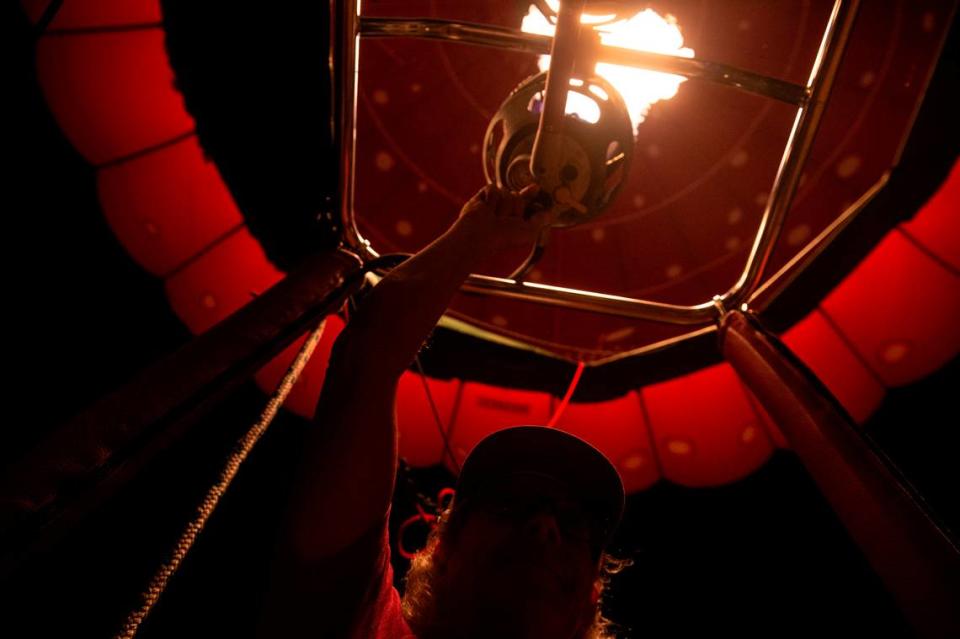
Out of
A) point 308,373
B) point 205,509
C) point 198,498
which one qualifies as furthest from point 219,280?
point 198,498

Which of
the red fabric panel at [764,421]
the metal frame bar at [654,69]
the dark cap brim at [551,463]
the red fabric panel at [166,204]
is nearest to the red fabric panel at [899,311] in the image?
the red fabric panel at [764,421]

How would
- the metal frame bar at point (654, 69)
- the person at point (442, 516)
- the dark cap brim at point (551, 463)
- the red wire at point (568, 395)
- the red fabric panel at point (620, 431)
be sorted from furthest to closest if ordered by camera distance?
the red fabric panel at point (620, 431)
the red wire at point (568, 395)
the dark cap brim at point (551, 463)
the metal frame bar at point (654, 69)
the person at point (442, 516)

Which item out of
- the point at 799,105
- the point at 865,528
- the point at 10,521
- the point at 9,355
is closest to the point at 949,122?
the point at 799,105

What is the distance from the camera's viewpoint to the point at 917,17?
1419 mm

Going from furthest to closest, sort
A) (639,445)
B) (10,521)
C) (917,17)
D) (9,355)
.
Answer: (9,355)
(639,445)
(917,17)
(10,521)

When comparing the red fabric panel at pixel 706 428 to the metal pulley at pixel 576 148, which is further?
the red fabric panel at pixel 706 428

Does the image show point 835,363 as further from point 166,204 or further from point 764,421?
point 166,204

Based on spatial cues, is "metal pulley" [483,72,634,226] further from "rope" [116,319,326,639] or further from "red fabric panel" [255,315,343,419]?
"red fabric panel" [255,315,343,419]

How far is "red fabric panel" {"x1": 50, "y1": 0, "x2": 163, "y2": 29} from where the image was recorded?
111cm

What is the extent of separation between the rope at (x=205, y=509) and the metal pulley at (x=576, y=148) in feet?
1.49

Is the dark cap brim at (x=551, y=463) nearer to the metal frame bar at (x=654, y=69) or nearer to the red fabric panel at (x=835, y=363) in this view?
the metal frame bar at (x=654, y=69)

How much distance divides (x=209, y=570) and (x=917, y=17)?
127 inches

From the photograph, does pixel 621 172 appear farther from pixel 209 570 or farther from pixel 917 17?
pixel 209 570

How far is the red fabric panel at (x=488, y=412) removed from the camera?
1569mm
